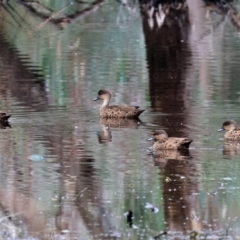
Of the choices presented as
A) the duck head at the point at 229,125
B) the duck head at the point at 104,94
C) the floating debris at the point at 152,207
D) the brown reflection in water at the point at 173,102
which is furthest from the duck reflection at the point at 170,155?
the duck head at the point at 104,94

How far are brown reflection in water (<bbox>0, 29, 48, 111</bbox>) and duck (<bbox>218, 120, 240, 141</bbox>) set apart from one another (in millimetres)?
2837

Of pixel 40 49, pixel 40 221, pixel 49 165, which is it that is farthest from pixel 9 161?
pixel 40 49

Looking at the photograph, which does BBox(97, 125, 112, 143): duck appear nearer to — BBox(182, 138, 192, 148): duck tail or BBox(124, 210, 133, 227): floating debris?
BBox(182, 138, 192, 148): duck tail

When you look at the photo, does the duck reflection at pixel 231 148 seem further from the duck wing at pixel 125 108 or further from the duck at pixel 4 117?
the duck at pixel 4 117

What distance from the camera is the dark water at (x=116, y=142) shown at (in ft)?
27.1

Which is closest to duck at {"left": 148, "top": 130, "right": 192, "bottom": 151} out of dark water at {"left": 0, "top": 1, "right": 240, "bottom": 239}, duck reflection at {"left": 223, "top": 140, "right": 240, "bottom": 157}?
dark water at {"left": 0, "top": 1, "right": 240, "bottom": 239}

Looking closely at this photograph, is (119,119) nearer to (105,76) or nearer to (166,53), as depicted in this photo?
(105,76)

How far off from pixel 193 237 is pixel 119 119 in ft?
20.1

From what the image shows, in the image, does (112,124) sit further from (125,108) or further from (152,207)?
(152,207)

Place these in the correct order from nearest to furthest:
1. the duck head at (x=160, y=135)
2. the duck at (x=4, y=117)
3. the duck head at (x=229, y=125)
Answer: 1. the duck head at (x=160, y=135)
2. the duck head at (x=229, y=125)
3. the duck at (x=4, y=117)

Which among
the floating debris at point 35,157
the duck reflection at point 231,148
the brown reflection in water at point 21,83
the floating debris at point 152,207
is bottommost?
the duck reflection at point 231,148

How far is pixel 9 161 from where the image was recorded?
1071 centimetres

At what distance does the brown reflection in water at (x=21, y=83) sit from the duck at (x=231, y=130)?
2.84m

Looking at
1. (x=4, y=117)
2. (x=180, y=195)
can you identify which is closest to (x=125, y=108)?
(x=4, y=117)
